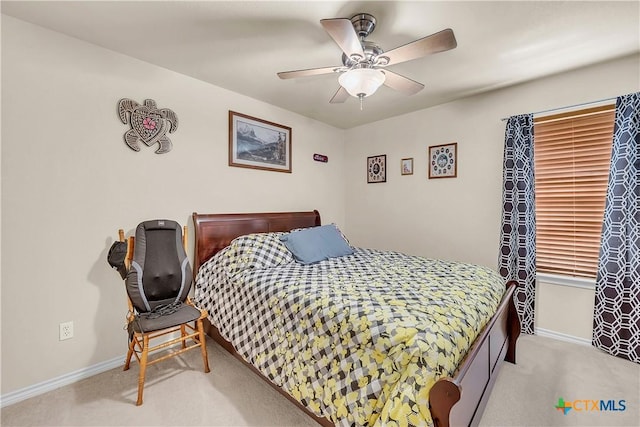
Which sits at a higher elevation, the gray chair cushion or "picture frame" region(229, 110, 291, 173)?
"picture frame" region(229, 110, 291, 173)

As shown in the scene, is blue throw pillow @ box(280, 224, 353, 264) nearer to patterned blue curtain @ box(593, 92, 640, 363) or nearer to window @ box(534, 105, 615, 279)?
window @ box(534, 105, 615, 279)

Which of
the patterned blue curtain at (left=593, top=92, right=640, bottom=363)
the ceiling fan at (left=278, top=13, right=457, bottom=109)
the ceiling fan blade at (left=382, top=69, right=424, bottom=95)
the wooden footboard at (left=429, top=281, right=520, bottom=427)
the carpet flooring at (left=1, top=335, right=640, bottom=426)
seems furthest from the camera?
the patterned blue curtain at (left=593, top=92, right=640, bottom=363)

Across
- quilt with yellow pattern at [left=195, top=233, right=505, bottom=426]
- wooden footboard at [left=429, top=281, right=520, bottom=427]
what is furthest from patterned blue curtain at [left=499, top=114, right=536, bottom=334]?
quilt with yellow pattern at [left=195, top=233, right=505, bottom=426]

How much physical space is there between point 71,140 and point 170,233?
92 centimetres

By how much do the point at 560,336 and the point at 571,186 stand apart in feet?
4.53

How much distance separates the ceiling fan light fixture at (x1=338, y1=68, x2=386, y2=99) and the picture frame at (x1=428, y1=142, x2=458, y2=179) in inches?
70.8

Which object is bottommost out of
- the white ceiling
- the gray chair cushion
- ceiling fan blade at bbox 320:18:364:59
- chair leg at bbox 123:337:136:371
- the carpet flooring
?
the carpet flooring

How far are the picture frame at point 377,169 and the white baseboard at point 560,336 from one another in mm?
2281

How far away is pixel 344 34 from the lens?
144 centimetres

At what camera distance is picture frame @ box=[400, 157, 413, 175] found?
3.49m

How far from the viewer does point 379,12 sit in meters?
1.69

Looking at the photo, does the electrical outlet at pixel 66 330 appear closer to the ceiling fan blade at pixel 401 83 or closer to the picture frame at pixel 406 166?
the ceiling fan blade at pixel 401 83

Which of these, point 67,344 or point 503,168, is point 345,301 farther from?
point 503,168

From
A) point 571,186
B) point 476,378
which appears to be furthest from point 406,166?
point 476,378
